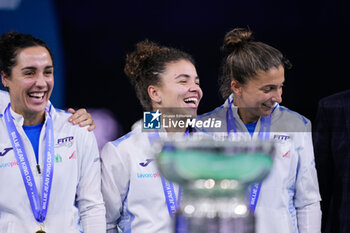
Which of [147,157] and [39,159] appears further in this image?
[147,157]

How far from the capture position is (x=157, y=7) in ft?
8.67

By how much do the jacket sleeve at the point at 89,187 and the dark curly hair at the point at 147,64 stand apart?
0.34 metres

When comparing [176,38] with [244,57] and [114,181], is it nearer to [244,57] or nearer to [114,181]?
[244,57]

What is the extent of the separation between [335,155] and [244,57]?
0.58 meters

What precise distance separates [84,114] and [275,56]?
867 millimetres

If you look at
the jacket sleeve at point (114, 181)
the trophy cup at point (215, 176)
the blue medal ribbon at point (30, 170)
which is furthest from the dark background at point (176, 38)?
the trophy cup at point (215, 176)

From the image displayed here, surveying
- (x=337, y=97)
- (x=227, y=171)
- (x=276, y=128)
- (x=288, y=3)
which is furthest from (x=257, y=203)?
(x=227, y=171)

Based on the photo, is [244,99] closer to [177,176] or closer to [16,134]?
[16,134]

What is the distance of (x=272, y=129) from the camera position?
2354 millimetres

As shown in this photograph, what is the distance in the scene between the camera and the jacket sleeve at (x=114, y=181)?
2.19 m

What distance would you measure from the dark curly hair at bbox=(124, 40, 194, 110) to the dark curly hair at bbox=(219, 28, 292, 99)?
0.18m

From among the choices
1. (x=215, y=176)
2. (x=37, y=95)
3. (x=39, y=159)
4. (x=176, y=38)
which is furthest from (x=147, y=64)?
(x=215, y=176)

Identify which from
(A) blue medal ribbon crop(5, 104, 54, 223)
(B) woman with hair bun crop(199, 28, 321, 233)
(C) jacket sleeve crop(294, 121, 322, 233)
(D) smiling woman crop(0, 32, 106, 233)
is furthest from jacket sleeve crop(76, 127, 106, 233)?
(C) jacket sleeve crop(294, 121, 322, 233)

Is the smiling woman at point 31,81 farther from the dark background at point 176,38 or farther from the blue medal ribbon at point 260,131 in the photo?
the blue medal ribbon at point 260,131
